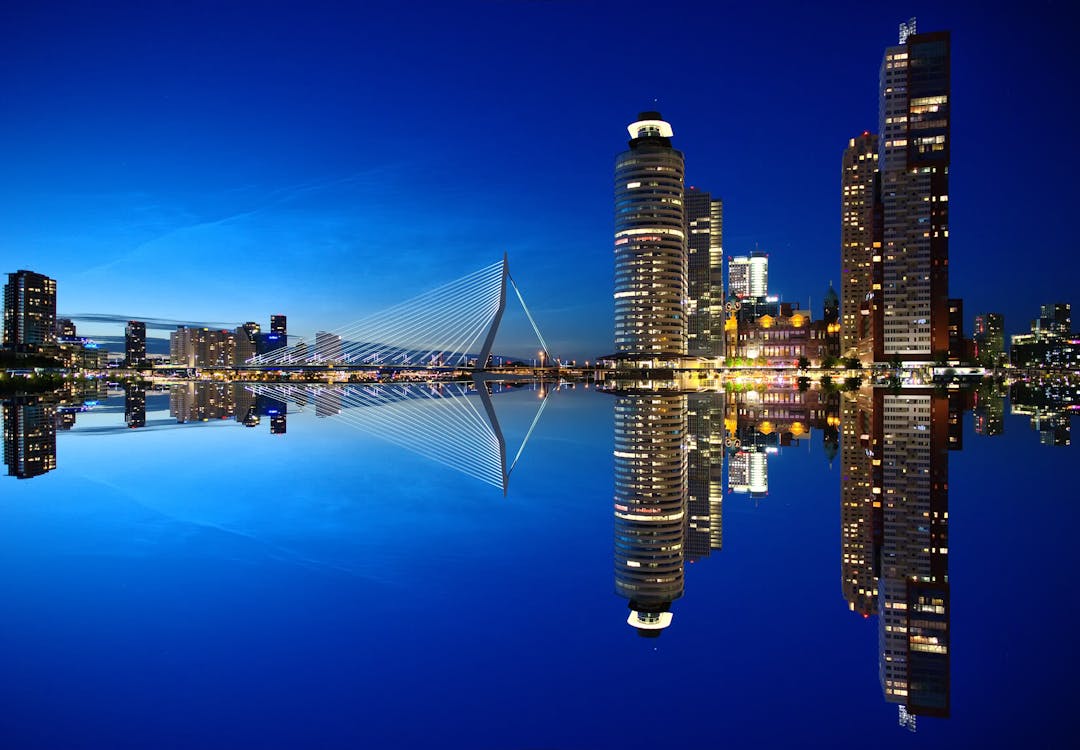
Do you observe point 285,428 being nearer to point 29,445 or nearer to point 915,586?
point 29,445

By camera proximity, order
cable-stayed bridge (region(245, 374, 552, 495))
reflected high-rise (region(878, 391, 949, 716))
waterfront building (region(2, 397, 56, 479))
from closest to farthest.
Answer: reflected high-rise (region(878, 391, 949, 716)), waterfront building (region(2, 397, 56, 479)), cable-stayed bridge (region(245, 374, 552, 495))

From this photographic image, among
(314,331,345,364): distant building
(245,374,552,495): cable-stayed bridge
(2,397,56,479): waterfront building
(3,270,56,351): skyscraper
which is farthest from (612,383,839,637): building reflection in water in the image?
(3,270,56,351): skyscraper

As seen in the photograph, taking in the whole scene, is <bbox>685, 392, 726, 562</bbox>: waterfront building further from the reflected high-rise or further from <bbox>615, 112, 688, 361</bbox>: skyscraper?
<bbox>615, 112, 688, 361</bbox>: skyscraper

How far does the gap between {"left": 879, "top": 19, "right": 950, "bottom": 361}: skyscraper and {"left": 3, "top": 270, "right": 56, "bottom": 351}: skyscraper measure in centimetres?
16940

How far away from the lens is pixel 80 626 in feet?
21.3

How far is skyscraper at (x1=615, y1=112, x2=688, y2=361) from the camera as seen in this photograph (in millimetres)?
128250

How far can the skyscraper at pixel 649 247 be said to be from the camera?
128250 mm

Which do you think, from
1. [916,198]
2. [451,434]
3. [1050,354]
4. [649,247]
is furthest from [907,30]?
[451,434]

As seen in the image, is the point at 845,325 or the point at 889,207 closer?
the point at 889,207

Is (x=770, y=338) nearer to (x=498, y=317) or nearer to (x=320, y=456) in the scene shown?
(x=498, y=317)

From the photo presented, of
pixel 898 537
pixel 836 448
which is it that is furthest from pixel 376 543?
pixel 836 448

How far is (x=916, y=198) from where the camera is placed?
11162 cm

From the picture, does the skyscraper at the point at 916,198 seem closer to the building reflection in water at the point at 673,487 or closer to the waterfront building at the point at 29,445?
the building reflection in water at the point at 673,487

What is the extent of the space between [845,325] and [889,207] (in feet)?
143
